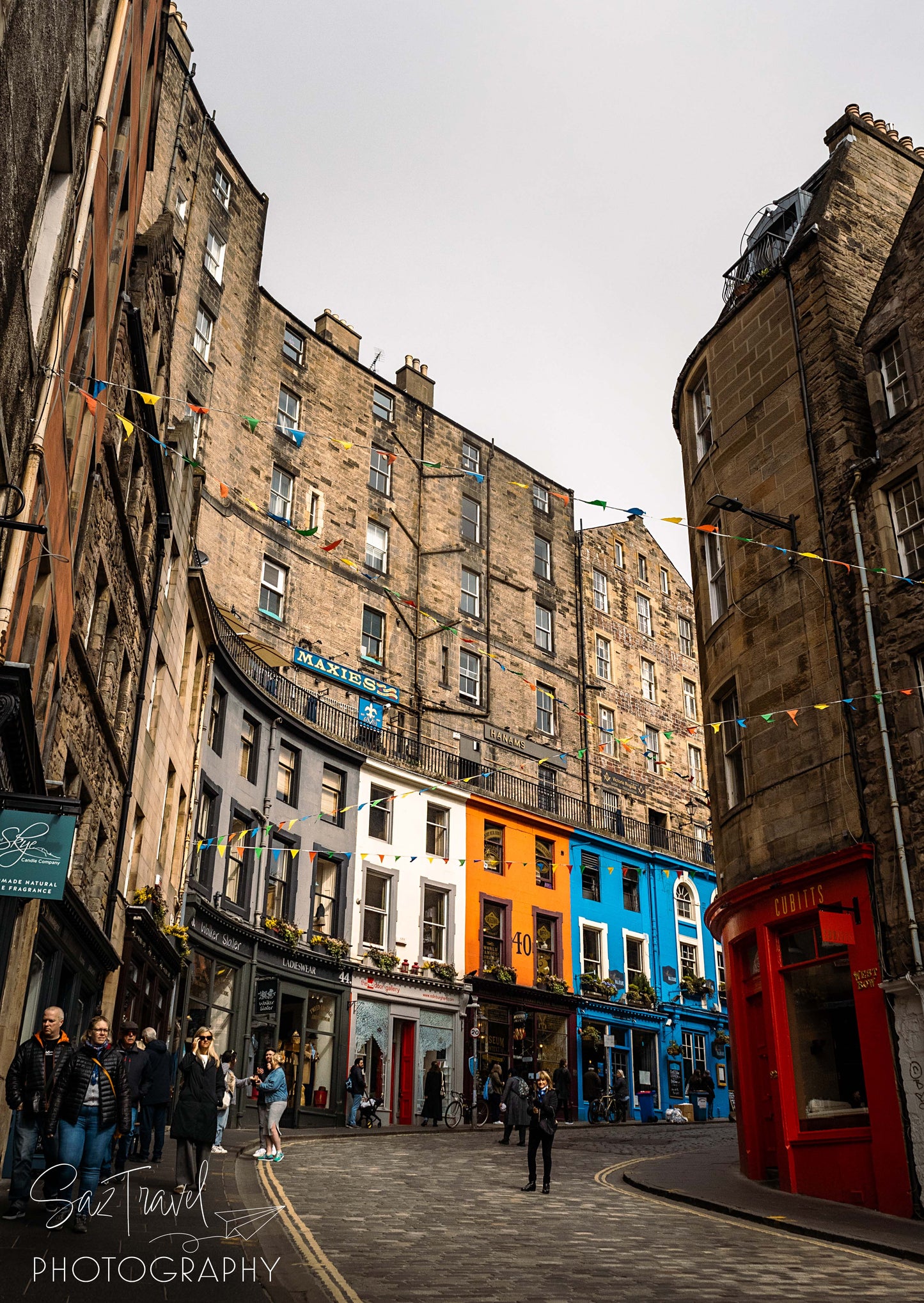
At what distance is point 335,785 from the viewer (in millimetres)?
31406

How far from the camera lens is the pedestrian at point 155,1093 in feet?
44.9

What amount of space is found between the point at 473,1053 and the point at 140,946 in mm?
14321

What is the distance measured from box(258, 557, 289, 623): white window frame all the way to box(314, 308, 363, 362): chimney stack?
393 inches

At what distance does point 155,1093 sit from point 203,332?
24.5 m

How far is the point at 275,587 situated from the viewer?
33.6m

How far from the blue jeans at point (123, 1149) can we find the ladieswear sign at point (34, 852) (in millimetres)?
4813

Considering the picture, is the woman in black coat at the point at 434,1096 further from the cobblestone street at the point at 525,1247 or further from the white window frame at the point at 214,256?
the white window frame at the point at 214,256

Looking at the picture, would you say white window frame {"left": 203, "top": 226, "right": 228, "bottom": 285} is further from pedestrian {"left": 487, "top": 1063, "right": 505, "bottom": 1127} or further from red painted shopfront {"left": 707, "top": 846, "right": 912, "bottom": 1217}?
red painted shopfront {"left": 707, "top": 846, "right": 912, "bottom": 1217}

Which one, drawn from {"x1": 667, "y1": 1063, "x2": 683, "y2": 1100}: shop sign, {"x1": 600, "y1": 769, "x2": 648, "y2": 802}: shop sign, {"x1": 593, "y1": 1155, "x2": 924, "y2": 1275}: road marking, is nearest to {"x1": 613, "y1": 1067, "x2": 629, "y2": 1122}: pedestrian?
{"x1": 667, "y1": 1063, "x2": 683, "y2": 1100}: shop sign

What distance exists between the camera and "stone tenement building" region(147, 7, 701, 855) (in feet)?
106

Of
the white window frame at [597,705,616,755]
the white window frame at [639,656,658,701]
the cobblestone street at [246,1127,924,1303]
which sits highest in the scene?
the white window frame at [639,656,658,701]

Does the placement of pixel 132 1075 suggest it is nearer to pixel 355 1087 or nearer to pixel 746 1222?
pixel 746 1222

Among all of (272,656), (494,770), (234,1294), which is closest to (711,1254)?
(234,1294)

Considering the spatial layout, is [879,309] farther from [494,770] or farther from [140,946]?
[494,770]
